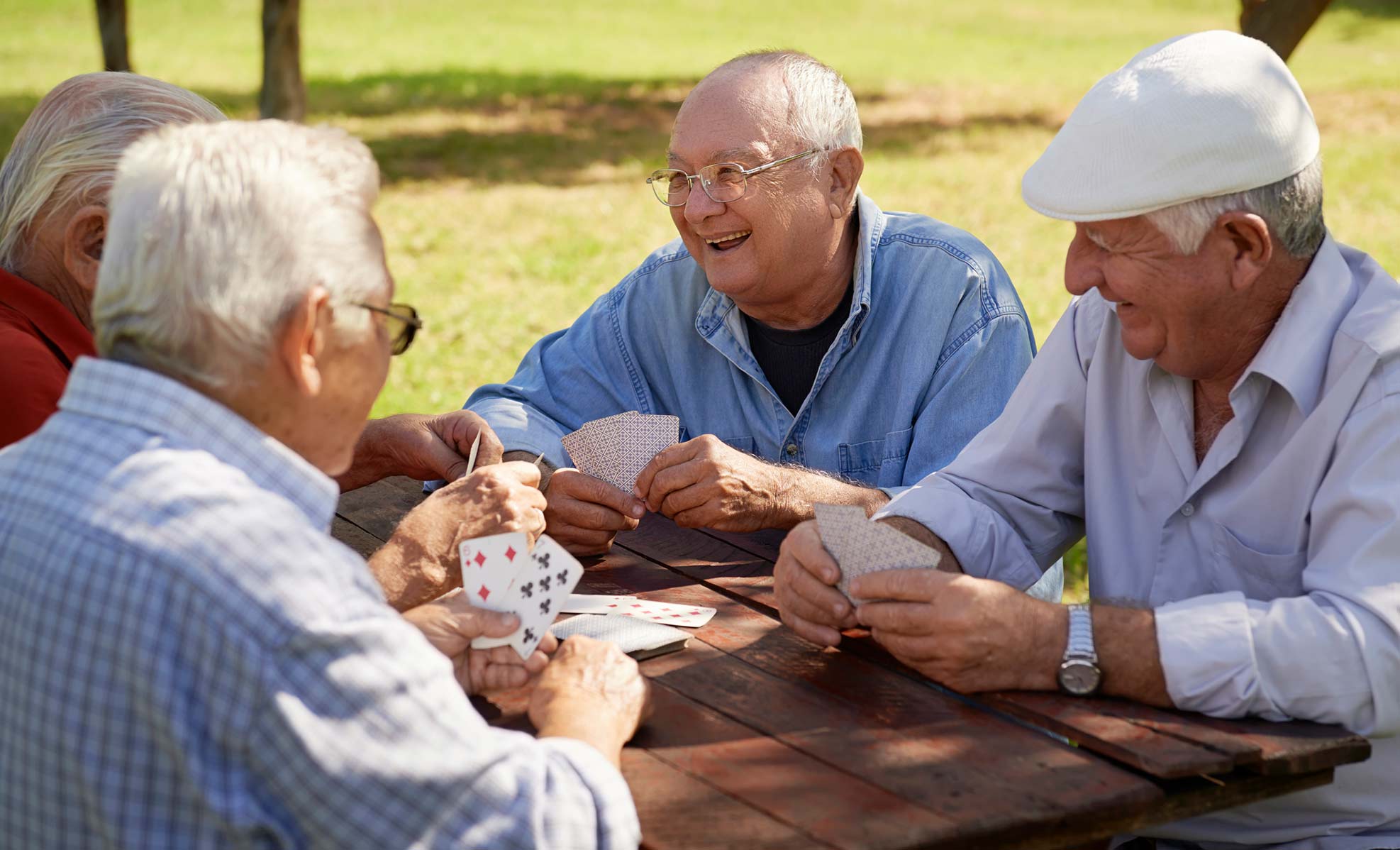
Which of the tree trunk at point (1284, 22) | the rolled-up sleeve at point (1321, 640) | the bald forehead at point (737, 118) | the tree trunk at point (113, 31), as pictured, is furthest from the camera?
the tree trunk at point (113, 31)

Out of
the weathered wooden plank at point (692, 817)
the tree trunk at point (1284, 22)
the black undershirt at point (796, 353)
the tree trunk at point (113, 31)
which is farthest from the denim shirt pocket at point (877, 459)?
the tree trunk at point (113, 31)

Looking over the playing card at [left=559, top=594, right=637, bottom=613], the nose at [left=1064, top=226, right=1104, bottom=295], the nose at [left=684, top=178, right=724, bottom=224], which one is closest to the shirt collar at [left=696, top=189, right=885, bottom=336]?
the nose at [left=684, top=178, right=724, bottom=224]

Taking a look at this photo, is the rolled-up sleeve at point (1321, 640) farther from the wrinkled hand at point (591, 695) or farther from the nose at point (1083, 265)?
the wrinkled hand at point (591, 695)

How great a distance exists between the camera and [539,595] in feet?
6.86

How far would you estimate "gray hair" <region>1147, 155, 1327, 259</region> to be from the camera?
2.20m

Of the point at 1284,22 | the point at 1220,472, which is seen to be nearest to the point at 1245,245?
the point at 1220,472

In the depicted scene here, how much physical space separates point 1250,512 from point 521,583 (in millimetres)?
1232

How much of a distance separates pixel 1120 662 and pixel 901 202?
9924 millimetres

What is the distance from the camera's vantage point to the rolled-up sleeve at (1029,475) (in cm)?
262

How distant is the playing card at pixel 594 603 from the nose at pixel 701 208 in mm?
1138

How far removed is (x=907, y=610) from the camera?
7.11ft

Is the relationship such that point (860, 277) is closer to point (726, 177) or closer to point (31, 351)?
point (726, 177)

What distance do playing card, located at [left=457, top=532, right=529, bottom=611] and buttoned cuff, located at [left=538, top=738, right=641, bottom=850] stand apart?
0.40 m

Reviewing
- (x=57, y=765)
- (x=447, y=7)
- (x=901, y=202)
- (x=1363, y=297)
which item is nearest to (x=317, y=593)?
(x=57, y=765)
